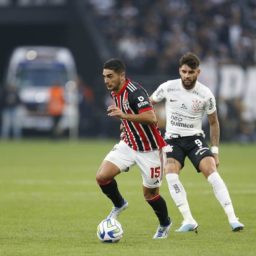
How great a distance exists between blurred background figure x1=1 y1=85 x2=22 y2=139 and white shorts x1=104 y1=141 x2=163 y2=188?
23.0 m

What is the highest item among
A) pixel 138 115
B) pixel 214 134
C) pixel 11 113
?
pixel 138 115

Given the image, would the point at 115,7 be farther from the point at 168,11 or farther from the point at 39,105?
the point at 39,105

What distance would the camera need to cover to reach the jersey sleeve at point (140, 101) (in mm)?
11109

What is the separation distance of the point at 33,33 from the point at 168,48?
307 inches

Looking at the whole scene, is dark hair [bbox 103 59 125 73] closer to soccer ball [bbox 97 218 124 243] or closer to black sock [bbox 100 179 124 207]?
A: black sock [bbox 100 179 124 207]

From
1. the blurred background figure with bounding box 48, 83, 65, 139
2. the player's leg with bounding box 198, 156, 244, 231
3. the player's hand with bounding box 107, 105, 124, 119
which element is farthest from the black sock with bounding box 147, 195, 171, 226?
the blurred background figure with bounding box 48, 83, 65, 139

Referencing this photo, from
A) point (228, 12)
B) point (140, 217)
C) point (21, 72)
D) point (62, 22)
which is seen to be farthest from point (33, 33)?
point (140, 217)

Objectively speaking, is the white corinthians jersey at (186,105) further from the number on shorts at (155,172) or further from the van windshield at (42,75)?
the van windshield at (42,75)

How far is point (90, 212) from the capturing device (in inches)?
559

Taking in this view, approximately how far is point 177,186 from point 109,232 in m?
1.38

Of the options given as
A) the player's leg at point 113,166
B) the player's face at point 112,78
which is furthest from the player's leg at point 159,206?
the player's face at point 112,78

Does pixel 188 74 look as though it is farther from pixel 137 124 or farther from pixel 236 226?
pixel 236 226

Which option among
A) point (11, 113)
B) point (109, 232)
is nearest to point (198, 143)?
point (109, 232)

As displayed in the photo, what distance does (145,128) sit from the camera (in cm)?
1135
